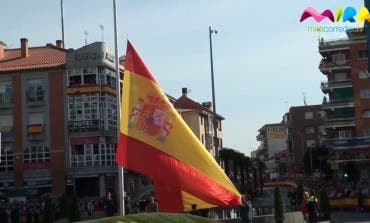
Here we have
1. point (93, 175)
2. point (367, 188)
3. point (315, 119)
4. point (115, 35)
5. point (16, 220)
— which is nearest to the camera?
point (115, 35)

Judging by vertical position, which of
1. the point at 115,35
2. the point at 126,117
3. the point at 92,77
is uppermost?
the point at 92,77

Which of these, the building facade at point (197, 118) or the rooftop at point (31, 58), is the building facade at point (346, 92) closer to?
the building facade at point (197, 118)

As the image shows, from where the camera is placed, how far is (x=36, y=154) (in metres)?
59.3

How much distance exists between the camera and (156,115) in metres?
11.4

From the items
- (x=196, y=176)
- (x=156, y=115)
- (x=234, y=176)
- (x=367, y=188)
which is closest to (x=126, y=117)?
(x=156, y=115)

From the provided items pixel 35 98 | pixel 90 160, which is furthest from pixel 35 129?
pixel 90 160

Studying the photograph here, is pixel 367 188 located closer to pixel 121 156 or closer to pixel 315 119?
pixel 121 156

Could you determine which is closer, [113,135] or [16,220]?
[16,220]

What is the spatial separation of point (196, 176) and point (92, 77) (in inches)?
1920

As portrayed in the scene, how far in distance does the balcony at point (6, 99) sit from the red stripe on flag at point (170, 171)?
2000 inches

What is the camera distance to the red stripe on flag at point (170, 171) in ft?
36.0

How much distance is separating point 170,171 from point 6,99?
170 ft

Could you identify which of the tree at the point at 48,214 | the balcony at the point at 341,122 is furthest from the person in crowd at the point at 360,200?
the balcony at the point at 341,122

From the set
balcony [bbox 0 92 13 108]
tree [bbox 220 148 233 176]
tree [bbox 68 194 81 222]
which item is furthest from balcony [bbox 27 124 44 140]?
tree [bbox 220 148 233 176]
